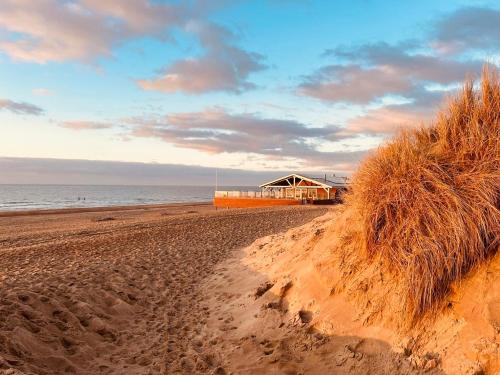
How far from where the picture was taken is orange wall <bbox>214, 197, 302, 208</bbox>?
43.8m

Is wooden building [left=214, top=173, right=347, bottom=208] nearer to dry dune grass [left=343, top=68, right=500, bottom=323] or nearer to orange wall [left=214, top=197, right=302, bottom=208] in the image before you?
orange wall [left=214, top=197, right=302, bottom=208]

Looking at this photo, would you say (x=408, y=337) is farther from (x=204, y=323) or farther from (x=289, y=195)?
(x=289, y=195)

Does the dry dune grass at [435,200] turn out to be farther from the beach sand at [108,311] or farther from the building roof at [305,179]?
the building roof at [305,179]

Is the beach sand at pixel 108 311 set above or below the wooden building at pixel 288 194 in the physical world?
below

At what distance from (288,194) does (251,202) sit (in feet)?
18.6

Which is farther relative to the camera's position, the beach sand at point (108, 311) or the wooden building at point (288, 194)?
the wooden building at point (288, 194)

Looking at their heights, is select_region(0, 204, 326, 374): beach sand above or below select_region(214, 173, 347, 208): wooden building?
below

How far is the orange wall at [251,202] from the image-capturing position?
144 feet

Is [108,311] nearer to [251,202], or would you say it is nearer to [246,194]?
[251,202]

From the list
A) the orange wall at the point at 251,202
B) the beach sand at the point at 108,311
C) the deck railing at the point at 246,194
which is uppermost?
the deck railing at the point at 246,194

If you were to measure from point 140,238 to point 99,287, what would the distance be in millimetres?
9114

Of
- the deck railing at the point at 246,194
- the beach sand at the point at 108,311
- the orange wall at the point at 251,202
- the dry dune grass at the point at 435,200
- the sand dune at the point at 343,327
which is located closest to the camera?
the sand dune at the point at 343,327

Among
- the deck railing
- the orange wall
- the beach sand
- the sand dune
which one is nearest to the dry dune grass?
the sand dune

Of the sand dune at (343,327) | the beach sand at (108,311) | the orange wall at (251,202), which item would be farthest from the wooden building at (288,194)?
the sand dune at (343,327)
